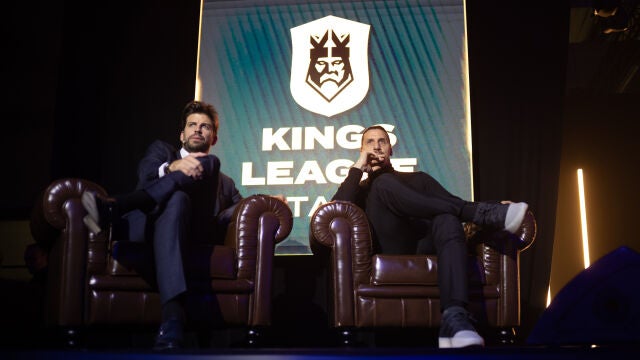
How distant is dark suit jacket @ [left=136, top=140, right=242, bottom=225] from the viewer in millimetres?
2709

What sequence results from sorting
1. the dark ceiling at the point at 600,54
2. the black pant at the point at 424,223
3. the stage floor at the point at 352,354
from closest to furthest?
1. the stage floor at the point at 352,354
2. the black pant at the point at 424,223
3. the dark ceiling at the point at 600,54

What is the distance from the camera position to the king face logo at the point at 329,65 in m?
4.23

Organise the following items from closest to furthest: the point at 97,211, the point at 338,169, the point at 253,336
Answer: the point at 97,211
the point at 253,336
the point at 338,169

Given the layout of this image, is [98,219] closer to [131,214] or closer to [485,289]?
[131,214]

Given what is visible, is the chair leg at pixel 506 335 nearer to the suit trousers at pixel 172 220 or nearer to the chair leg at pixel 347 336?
the chair leg at pixel 347 336

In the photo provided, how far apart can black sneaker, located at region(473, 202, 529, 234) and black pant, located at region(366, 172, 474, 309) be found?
45 millimetres

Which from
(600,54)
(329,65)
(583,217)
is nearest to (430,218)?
(329,65)

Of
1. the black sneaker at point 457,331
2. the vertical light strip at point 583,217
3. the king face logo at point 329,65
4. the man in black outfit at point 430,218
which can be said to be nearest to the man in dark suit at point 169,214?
the man in black outfit at point 430,218

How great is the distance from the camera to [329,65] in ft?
14.3

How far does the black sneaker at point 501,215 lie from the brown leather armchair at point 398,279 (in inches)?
6.9

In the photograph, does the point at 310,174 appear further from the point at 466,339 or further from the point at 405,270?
the point at 466,339

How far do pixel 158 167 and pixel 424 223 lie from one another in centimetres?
124

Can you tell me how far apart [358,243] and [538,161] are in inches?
77.6

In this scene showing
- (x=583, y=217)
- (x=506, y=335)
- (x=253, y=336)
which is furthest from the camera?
(x=583, y=217)
